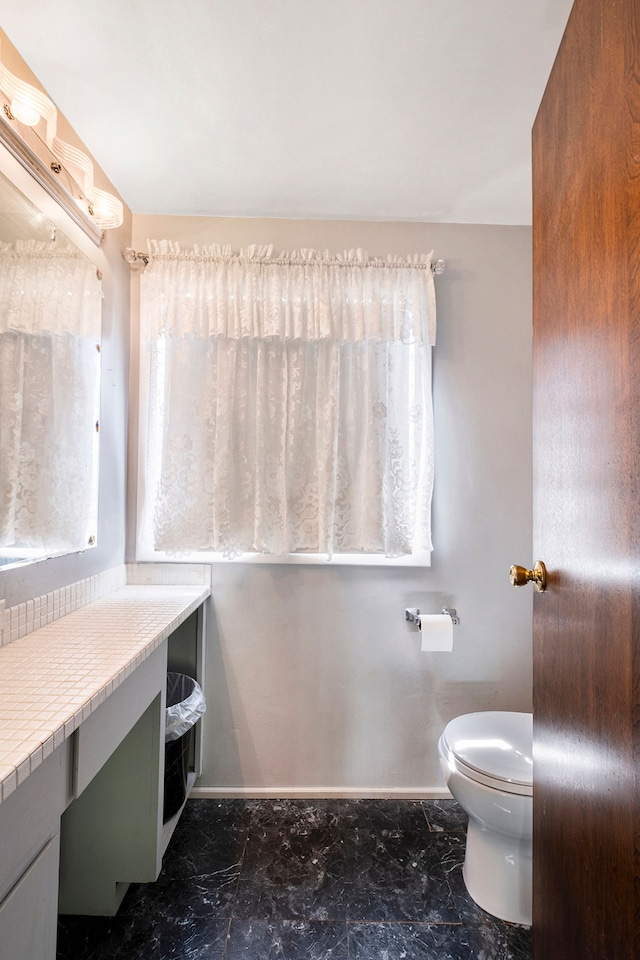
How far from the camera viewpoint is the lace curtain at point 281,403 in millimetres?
1839

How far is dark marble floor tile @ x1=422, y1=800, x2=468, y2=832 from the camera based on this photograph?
1.76m

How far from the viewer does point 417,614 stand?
6.27 ft

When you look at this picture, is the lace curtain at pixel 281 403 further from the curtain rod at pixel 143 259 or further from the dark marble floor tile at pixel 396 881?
the dark marble floor tile at pixel 396 881

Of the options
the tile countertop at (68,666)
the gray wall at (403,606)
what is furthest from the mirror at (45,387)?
the gray wall at (403,606)

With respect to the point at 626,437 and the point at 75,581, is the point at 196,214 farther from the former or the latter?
the point at 626,437

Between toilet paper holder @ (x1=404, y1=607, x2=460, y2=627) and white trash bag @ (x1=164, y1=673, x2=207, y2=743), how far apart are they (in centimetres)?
84

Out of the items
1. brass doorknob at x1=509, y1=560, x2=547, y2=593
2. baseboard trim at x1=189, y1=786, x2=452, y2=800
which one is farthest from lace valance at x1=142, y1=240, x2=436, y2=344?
baseboard trim at x1=189, y1=786, x2=452, y2=800

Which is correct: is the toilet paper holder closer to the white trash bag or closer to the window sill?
the window sill

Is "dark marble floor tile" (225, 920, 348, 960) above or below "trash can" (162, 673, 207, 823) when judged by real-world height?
below

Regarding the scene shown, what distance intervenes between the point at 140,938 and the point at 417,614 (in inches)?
50.9

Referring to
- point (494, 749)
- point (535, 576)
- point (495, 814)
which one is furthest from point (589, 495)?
point (494, 749)

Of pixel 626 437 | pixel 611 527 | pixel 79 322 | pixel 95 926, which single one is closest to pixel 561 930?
pixel 611 527

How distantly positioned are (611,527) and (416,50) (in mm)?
1331

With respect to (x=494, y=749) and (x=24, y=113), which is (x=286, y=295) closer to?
(x=24, y=113)
